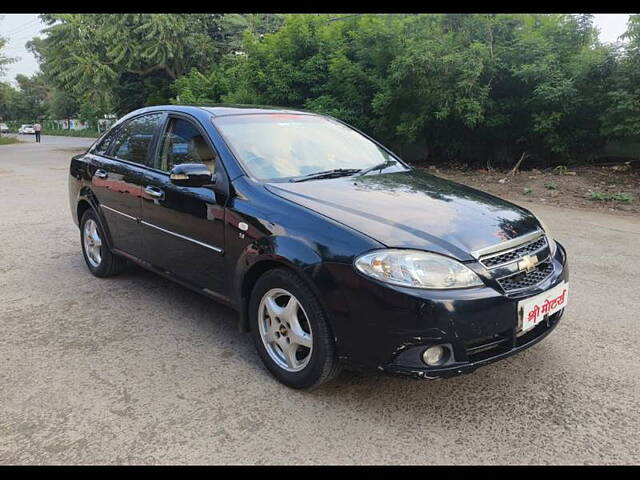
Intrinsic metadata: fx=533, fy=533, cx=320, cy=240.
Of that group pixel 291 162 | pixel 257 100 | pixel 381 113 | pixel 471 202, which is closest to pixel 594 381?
pixel 471 202

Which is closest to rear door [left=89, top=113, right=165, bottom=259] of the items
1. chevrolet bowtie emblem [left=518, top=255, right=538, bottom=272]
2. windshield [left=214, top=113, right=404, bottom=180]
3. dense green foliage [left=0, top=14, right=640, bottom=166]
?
windshield [left=214, top=113, right=404, bottom=180]

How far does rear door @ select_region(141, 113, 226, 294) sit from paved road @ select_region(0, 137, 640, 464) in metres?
0.48

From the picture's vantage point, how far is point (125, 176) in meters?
4.29

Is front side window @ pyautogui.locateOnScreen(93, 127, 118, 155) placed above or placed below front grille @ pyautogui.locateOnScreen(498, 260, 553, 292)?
above

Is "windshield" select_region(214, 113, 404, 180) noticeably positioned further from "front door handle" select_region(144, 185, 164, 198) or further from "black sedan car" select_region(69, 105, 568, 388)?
"front door handle" select_region(144, 185, 164, 198)

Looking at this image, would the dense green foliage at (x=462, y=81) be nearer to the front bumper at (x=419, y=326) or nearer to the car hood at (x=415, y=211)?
the car hood at (x=415, y=211)

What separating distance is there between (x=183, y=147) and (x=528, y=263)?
2.45 m

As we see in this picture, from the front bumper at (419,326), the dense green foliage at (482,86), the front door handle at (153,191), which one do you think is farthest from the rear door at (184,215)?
the dense green foliage at (482,86)

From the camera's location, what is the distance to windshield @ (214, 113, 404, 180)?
11.4ft

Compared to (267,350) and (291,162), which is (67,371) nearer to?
(267,350)

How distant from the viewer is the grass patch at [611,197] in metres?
8.64

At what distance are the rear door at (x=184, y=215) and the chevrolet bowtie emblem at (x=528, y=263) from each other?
1.74 meters

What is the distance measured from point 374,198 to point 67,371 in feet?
6.96

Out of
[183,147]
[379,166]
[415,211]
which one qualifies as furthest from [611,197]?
[183,147]
